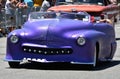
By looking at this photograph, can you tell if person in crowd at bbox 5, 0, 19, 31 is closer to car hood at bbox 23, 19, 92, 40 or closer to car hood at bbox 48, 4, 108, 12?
car hood at bbox 48, 4, 108, 12

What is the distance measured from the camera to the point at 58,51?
1082 centimetres

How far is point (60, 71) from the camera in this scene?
35.6 ft

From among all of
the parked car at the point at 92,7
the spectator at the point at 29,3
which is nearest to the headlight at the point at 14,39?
the parked car at the point at 92,7

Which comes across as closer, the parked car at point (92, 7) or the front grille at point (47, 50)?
the front grille at point (47, 50)

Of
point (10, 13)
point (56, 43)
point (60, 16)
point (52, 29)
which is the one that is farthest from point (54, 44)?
point (10, 13)

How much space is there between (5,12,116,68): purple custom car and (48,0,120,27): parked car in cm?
630

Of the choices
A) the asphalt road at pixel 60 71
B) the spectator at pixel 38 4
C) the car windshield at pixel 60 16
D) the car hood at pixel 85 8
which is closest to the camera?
the asphalt road at pixel 60 71

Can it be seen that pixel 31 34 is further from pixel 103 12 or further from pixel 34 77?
pixel 103 12

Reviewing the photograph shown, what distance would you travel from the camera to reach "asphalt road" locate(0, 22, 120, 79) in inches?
391

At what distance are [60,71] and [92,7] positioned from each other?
809 cm

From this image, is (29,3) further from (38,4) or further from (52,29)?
(52,29)

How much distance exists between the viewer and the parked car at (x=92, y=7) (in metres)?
18.2

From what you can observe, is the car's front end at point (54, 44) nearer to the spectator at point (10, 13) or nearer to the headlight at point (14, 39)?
the headlight at point (14, 39)

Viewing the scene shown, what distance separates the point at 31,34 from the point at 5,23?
1202cm
